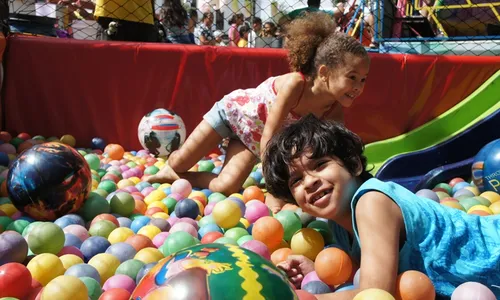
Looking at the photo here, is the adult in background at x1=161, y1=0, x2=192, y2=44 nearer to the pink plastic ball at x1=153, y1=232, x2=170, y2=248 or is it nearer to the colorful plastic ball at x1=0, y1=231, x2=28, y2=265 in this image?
the pink plastic ball at x1=153, y1=232, x2=170, y2=248

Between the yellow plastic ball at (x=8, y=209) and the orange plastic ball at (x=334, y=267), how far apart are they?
1.70 metres

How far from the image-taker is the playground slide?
4.09 metres

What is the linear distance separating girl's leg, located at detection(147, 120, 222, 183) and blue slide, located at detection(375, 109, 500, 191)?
3.65ft

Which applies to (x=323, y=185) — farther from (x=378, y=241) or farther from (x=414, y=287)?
(x=414, y=287)

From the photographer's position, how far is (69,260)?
2100 mm

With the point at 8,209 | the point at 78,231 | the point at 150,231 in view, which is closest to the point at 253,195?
the point at 150,231

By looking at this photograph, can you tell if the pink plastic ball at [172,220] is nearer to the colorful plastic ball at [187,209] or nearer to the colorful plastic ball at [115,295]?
the colorful plastic ball at [187,209]

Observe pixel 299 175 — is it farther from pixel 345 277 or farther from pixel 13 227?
pixel 13 227

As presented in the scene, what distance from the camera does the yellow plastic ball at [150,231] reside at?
8.14ft

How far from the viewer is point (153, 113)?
4.29 metres

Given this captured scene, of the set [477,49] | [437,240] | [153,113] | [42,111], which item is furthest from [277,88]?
[477,49]

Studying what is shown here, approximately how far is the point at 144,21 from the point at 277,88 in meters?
2.35

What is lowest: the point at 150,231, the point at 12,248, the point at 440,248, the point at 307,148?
the point at 150,231

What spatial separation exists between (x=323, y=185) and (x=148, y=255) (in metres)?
0.75
